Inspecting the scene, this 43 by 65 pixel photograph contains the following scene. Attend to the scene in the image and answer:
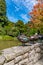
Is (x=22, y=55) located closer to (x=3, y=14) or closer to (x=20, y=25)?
(x=20, y=25)

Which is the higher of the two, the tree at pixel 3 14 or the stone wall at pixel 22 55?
the tree at pixel 3 14

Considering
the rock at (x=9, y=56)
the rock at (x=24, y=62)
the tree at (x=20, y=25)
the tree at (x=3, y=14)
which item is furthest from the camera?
the tree at (x=3, y=14)

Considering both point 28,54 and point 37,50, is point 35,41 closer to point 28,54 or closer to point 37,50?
point 37,50

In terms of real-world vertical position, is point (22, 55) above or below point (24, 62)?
above

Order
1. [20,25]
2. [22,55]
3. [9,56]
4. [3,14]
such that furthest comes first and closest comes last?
[3,14] → [20,25] → [22,55] → [9,56]

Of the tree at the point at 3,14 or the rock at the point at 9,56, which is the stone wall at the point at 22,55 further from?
the tree at the point at 3,14

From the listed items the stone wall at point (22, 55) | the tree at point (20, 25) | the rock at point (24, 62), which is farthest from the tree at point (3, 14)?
the rock at point (24, 62)

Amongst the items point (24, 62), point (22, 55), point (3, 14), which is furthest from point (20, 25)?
point (22, 55)

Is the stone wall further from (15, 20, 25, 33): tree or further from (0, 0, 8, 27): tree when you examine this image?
(0, 0, 8, 27): tree

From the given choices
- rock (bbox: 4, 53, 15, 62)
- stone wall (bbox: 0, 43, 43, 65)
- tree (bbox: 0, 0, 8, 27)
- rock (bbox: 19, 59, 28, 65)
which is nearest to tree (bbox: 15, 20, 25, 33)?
tree (bbox: 0, 0, 8, 27)

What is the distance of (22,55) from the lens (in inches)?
193

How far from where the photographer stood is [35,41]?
258 inches

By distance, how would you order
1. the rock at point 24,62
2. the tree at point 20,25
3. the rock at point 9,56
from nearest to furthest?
the rock at point 9,56 → the rock at point 24,62 → the tree at point 20,25

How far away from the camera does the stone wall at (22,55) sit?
164 inches
